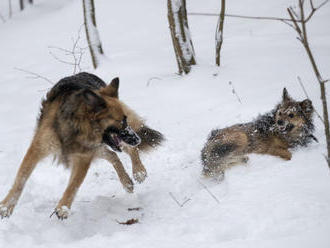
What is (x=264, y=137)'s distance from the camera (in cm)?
618

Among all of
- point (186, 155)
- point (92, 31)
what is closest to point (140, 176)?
point (186, 155)

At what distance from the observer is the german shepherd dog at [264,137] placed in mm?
5684

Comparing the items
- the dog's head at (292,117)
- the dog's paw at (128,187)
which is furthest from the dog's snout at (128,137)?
the dog's head at (292,117)

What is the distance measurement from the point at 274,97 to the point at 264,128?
159 cm

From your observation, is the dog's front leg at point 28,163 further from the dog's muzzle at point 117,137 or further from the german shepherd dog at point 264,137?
the german shepherd dog at point 264,137

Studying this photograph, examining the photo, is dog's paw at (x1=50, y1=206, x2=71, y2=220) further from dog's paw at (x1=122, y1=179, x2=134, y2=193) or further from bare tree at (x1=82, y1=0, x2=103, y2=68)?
bare tree at (x1=82, y1=0, x2=103, y2=68)

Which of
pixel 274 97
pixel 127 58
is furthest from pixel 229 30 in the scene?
pixel 274 97

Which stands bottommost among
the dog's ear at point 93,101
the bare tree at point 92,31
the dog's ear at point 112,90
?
the bare tree at point 92,31

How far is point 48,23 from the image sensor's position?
18469 mm

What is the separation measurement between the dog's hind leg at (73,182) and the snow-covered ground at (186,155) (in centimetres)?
20

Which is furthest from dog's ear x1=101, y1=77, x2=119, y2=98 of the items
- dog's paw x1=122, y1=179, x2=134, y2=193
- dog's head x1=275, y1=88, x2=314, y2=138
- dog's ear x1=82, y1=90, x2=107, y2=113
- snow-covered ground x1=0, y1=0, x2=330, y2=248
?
dog's head x1=275, y1=88, x2=314, y2=138

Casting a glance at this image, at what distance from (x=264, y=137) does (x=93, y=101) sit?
Answer: 2850 mm

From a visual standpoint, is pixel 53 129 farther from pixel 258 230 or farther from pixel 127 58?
pixel 127 58

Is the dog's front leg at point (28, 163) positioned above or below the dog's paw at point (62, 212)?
above
